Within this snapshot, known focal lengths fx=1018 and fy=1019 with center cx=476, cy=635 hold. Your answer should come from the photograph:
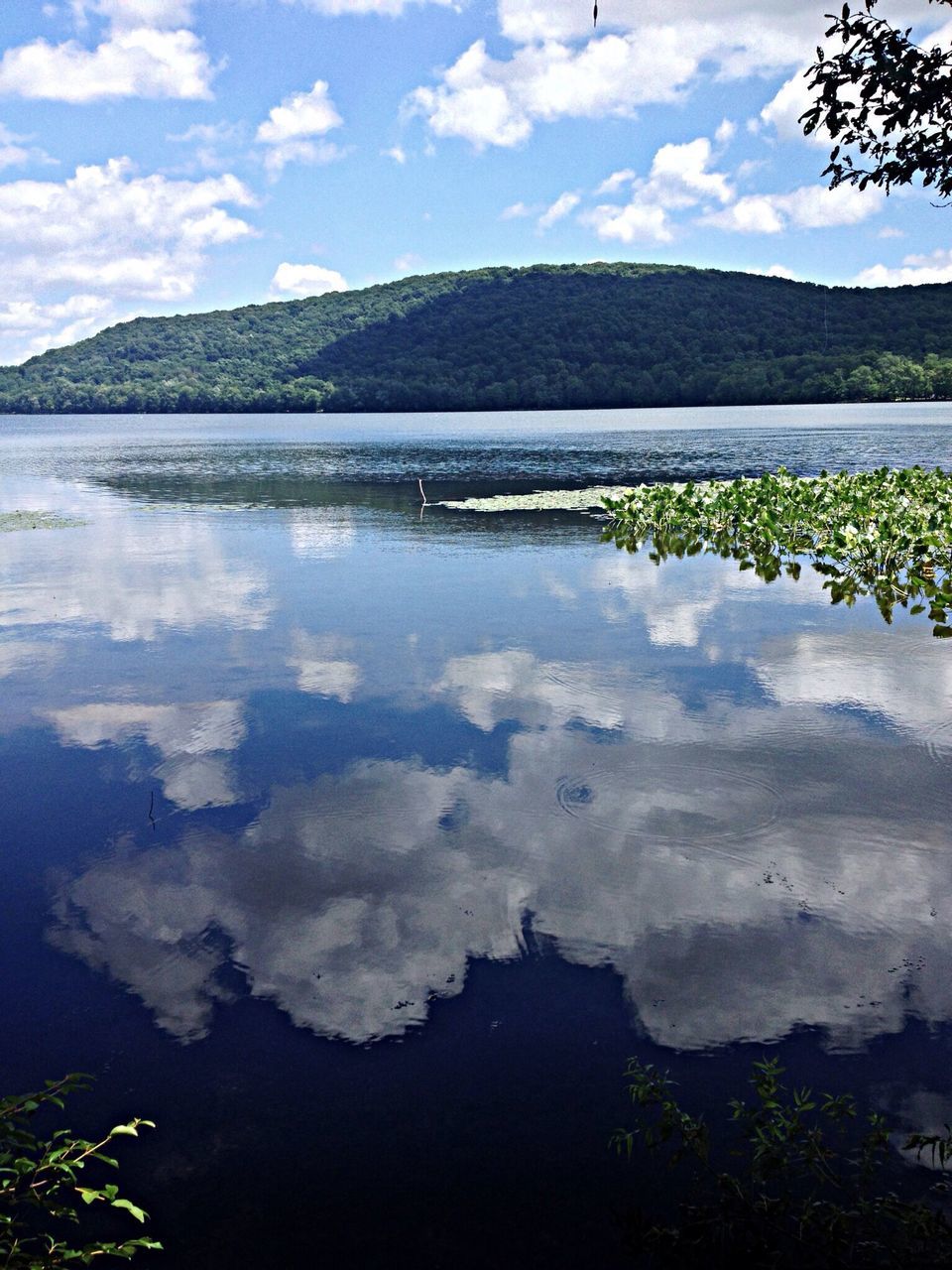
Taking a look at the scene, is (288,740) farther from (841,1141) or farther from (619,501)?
(619,501)

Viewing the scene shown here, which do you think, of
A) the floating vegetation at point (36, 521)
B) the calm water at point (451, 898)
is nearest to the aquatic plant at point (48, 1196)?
the calm water at point (451, 898)

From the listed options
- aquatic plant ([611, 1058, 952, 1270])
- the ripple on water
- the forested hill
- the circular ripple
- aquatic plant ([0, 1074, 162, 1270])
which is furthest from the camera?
the forested hill

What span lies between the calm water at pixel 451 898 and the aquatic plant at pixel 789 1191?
0.78ft

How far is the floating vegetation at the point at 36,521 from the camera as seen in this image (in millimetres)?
33750

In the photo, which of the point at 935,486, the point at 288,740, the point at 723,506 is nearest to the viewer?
the point at 288,740

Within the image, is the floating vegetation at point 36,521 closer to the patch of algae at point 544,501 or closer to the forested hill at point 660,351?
the patch of algae at point 544,501

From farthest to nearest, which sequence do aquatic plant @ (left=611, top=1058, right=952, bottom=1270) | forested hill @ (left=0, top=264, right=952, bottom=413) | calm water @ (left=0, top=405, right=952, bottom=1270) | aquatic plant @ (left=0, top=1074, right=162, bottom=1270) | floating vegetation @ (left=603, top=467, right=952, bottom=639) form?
forested hill @ (left=0, top=264, right=952, bottom=413)
floating vegetation @ (left=603, top=467, right=952, bottom=639)
calm water @ (left=0, top=405, right=952, bottom=1270)
aquatic plant @ (left=611, top=1058, right=952, bottom=1270)
aquatic plant @ (left=0, top=1074, right=162, bottom=1270)

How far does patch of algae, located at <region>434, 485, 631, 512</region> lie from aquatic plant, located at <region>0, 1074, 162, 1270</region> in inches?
1292

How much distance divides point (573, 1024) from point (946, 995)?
2421 mm

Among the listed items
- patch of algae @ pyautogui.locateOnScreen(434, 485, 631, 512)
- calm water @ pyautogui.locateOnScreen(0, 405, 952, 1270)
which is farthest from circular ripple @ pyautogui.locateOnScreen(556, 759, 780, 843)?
patch of algae @ pyautogui.locateOnScreen(434, 485, 631, 512)

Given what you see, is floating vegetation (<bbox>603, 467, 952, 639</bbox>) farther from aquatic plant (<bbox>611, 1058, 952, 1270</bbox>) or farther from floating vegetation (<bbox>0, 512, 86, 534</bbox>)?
floating vegetation (<bbox>0, 512, 86, 534</bbox>)

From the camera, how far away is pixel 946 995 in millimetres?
6535

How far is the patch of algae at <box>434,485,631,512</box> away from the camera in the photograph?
37.8m

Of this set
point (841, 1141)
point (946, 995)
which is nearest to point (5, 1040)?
point (841, 1141)
